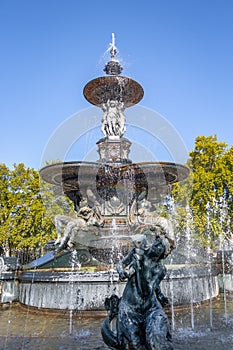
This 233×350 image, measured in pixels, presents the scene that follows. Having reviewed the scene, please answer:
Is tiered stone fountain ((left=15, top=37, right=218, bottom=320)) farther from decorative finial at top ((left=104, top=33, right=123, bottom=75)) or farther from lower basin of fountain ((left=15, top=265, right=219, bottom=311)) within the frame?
decorative finial at top ((left=104, top=33, right=123, bottom=75))

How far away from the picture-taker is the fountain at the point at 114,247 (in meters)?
3.57

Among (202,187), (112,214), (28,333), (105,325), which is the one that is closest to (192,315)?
(28,333)

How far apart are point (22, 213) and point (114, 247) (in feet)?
52.8

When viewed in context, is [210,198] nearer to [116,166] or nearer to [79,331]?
[116,166]

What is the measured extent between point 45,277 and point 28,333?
2171 millimetres

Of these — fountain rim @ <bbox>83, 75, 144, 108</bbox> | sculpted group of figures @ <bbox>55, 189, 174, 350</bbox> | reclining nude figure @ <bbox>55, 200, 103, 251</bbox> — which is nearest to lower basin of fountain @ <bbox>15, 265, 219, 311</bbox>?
reclining nude figure @ <bbox>55, 200, 103, 251</bbox>

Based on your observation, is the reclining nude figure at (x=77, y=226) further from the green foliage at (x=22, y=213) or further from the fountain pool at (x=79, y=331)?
the green foliage at (x=22, y=213)

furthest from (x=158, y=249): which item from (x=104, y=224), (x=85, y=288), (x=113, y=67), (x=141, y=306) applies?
(x=113, y=67)

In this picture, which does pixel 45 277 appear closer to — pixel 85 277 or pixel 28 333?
pixel 85 277

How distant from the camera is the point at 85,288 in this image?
23.8 ft

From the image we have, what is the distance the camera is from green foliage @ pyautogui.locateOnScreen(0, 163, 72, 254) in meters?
23.3

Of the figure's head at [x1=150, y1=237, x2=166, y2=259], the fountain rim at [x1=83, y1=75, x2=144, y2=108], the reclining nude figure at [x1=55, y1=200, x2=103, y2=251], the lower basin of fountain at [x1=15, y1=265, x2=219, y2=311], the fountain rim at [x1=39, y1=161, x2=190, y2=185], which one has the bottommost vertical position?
A: the lower basin of fountain at [x1=15, y1=265, x2=219, y2=311]

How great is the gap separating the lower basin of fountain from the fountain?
22 mm

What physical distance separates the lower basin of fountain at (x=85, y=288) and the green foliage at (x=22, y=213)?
614 inches
